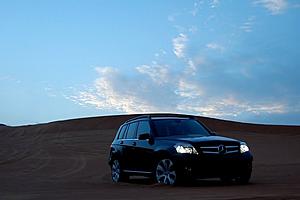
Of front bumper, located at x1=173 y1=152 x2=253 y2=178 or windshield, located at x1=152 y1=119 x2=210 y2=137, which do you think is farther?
windshield, located at x1=152 y1=119 x2=210 y2=137

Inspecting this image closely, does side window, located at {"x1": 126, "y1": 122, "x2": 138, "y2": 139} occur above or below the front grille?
above

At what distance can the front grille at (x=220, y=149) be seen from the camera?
13867 mm

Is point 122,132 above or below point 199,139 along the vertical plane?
above

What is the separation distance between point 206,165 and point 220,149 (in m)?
0.50

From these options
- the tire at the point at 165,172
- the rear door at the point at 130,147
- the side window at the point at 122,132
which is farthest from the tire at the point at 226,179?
the side window at the point at 122,132

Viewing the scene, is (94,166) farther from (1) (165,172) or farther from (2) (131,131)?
(1) (165,172)

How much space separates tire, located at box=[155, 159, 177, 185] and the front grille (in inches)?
30.7

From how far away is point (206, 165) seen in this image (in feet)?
45.3

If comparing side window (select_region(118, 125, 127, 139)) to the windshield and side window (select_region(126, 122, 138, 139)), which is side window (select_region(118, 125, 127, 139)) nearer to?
side window (select_region(126, 122, 138, 139))

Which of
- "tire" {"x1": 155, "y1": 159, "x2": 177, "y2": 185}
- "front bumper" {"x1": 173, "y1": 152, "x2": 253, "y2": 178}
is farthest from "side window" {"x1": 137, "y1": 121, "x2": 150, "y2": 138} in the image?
"front bumper" {"x1": 173, "y1": 152, "x2": 253, "y2": 178}

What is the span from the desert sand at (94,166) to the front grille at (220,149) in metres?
0.77

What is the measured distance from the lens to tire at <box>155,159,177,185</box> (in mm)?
13992

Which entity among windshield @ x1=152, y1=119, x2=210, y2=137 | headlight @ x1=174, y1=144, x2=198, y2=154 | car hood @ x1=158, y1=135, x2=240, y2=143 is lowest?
headlight @ x1=174, y1=144, x2=198, y2=154

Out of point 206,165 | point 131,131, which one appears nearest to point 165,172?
point 206,165
